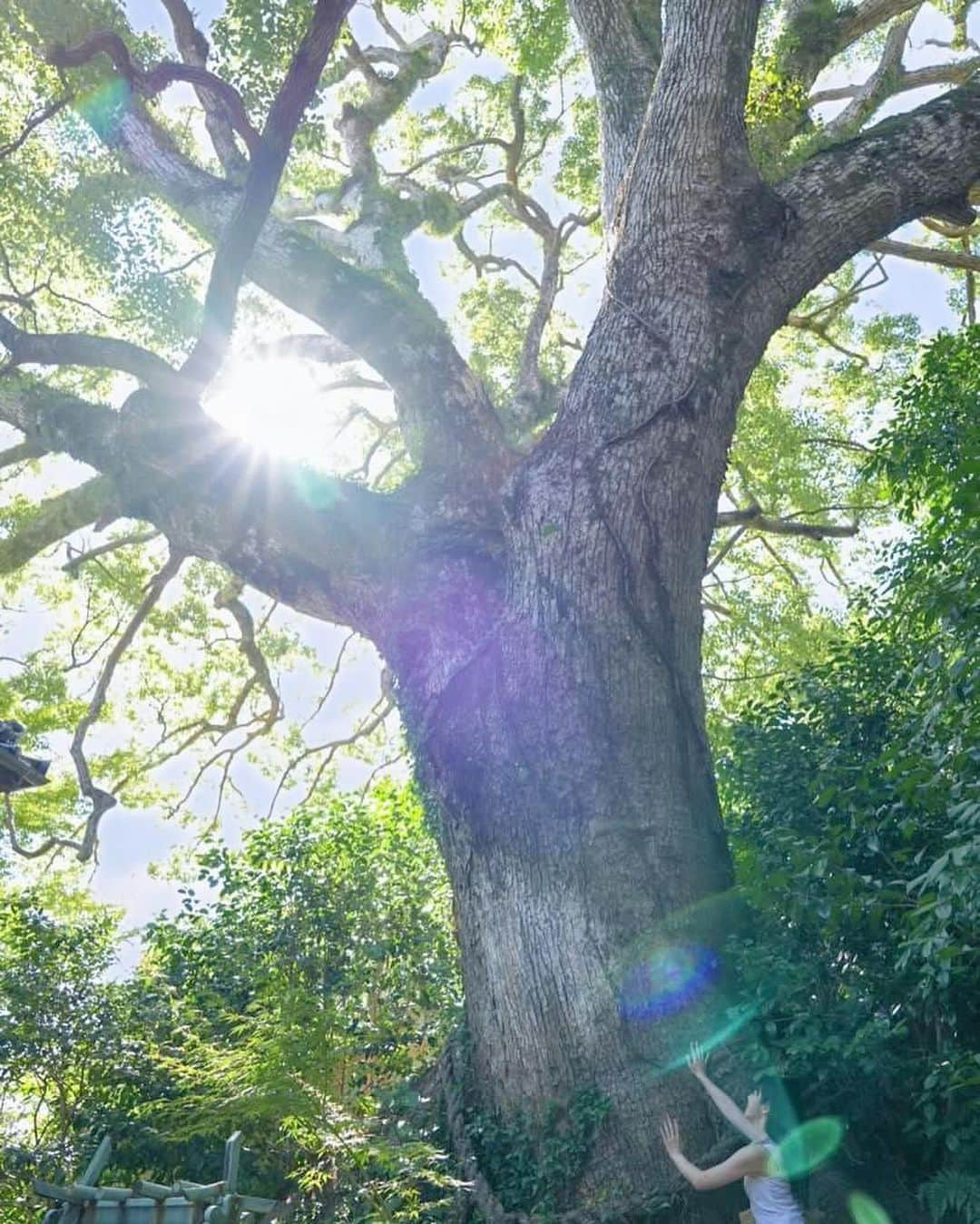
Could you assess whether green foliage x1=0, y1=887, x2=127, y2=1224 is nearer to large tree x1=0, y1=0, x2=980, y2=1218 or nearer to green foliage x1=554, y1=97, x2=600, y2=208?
large tree x1=0, y1=0, x2=980, y2=1218

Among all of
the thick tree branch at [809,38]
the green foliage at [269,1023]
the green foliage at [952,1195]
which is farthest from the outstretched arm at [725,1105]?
the thick tree branch at [809,38]

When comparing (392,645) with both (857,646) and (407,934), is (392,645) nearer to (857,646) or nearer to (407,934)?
(407,934)

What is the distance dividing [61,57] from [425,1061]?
621cm

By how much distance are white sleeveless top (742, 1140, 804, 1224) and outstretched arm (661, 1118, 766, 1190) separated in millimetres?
47

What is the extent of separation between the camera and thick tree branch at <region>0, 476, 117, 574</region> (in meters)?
8.91

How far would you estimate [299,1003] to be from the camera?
5.34 meters

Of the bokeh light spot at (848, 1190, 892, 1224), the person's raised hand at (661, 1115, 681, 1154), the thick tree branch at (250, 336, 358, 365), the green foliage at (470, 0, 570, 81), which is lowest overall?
the bokeh light spot at (848, 1190, 892, 1224)

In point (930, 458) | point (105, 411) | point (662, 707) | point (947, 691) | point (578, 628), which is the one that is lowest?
point (947, 691)

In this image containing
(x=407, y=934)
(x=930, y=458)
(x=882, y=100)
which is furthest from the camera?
(x=882, y=100)

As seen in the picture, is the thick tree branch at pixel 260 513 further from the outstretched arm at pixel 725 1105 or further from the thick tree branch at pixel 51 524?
the thick tree branch at pixel 51 524

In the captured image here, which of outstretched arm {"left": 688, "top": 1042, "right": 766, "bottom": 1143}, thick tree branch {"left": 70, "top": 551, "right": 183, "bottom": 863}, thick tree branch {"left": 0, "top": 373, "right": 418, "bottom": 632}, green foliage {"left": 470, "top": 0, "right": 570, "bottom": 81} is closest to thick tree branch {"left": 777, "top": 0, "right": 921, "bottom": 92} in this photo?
green foliage {"left": 470, "top": 0, "right": 570, "bottom": 81}

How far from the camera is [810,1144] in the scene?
4.57 m

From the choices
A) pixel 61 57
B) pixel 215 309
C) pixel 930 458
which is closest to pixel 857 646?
pixel 930 458

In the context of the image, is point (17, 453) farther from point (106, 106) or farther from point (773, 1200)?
point (773, 1200)
